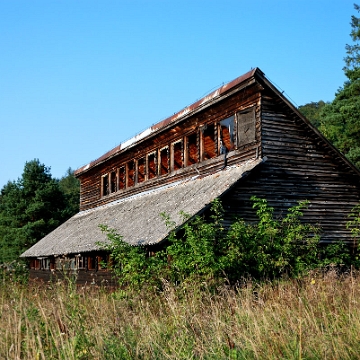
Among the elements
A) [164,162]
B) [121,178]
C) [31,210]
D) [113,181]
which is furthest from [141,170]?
[31,210]

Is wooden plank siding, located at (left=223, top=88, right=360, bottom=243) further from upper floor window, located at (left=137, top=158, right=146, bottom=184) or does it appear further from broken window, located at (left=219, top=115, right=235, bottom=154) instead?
upper floor window, located at (left=137, top=158, right=146, bottom=184)

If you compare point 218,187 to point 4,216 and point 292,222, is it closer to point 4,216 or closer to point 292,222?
point 292,222

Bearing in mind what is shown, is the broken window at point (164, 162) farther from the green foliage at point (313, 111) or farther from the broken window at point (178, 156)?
the green foliage at point (313, 111)

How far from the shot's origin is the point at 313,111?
66.2 metres

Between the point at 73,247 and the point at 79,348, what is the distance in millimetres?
16605

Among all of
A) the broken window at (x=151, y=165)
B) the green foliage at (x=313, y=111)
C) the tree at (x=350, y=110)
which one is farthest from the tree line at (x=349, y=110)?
the green foliage at (x=313, y=111)

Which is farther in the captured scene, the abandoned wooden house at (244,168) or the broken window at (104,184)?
the broken window at (104,184)

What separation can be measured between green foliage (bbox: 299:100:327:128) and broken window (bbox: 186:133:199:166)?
36.1m

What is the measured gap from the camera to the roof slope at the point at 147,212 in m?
15.4

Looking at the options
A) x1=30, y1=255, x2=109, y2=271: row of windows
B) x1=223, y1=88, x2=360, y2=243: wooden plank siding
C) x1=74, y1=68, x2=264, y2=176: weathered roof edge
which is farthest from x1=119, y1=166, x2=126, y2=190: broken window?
x1=223, y1=88, x2=360, y2=243: wooden plank siding

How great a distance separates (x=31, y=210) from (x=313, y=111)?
123ft

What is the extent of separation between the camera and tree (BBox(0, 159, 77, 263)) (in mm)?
44344

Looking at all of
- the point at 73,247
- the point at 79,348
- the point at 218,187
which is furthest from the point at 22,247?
the point at 79,348

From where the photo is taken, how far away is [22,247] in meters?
44.6
